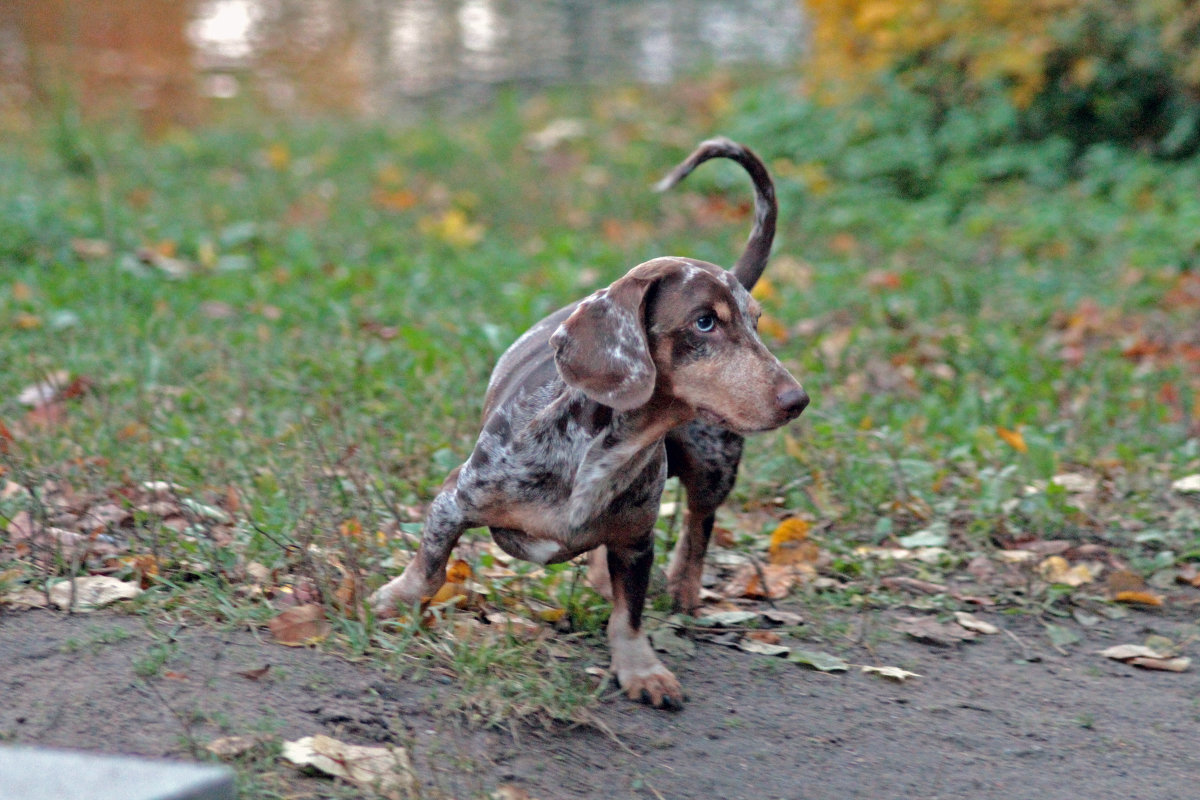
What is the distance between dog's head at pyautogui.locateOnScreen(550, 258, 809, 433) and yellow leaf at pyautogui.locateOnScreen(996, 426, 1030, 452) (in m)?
2.20

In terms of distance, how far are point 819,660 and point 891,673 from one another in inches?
8.0

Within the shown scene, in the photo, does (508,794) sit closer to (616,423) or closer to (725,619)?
(616,423)

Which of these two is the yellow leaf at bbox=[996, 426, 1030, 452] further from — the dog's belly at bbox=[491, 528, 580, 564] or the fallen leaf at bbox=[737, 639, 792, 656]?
the dog's belly at bbox=[491, 528, 580, 564]

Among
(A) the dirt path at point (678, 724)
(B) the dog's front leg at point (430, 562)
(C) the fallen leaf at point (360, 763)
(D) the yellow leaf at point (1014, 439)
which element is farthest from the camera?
(D) the yellow leaf at point (1014, 439)

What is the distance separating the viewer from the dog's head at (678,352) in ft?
9.56

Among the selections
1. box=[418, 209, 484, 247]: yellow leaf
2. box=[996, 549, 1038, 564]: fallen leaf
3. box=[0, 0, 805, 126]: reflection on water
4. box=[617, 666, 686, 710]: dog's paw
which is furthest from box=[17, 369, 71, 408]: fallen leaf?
box=[0, 0, 805, 126]: reflection on water

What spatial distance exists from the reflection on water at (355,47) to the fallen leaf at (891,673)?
942 centimetres

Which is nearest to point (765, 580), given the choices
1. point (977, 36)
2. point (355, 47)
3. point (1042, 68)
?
point (1042, 68)

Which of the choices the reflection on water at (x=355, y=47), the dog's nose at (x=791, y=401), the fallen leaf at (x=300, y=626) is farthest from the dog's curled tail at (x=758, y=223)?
the reflection on water at (x=355, y=47)

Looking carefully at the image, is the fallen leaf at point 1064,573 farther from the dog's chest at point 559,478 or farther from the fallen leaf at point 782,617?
the dog's chest at point 559,478

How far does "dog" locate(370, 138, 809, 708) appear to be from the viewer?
294cm

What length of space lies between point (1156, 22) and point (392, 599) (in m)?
7.39

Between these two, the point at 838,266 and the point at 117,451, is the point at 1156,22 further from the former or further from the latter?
the point at 117,451

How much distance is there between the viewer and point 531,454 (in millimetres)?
3156
